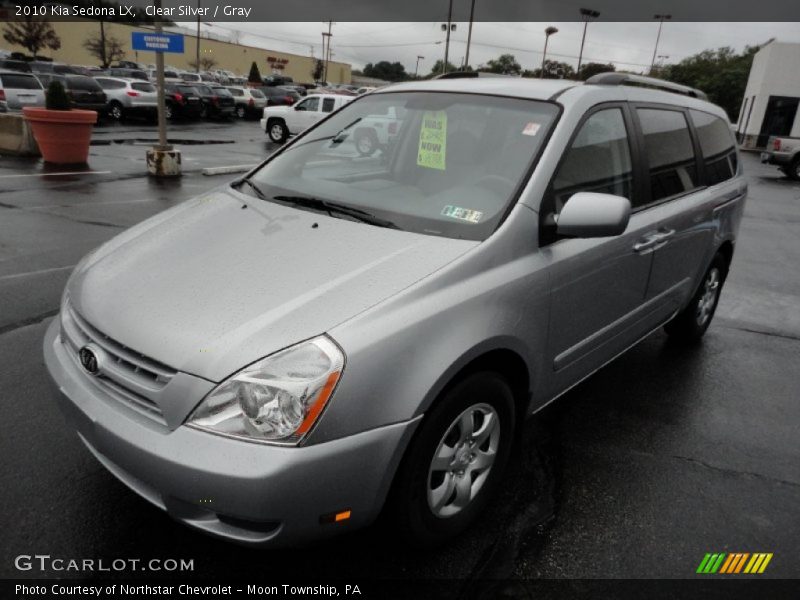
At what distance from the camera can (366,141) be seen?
11.8 ft

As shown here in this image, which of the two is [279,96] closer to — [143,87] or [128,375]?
[143,87]

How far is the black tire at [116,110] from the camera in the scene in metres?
23.3

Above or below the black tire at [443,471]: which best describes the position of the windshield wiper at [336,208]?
above

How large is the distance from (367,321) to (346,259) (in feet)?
1.37

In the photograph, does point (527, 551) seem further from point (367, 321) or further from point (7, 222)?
point (7, 222)

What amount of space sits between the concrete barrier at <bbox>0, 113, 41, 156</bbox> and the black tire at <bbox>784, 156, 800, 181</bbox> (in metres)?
21.4

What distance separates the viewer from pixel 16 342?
159 inches

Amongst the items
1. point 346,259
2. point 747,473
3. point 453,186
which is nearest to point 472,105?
point 453,186

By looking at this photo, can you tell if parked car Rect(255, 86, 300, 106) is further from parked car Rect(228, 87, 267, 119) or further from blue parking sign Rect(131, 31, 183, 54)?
blue parking sign Rect(131, 31, 183, 54)

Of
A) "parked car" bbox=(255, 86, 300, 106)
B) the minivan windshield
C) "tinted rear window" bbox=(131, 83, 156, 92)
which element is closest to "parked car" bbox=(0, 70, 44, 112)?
"tinted rear window" bbox=(131, 83, 156, 92)

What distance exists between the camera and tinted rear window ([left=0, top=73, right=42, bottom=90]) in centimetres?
1752

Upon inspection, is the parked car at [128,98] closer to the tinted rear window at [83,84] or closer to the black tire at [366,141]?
the tinted rear window at [83,84]

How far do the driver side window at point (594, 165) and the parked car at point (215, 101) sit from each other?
26.3 metres

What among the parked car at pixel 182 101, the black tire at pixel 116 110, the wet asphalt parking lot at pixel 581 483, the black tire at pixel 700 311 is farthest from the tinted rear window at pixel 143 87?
the black tire at pixel 700 311
